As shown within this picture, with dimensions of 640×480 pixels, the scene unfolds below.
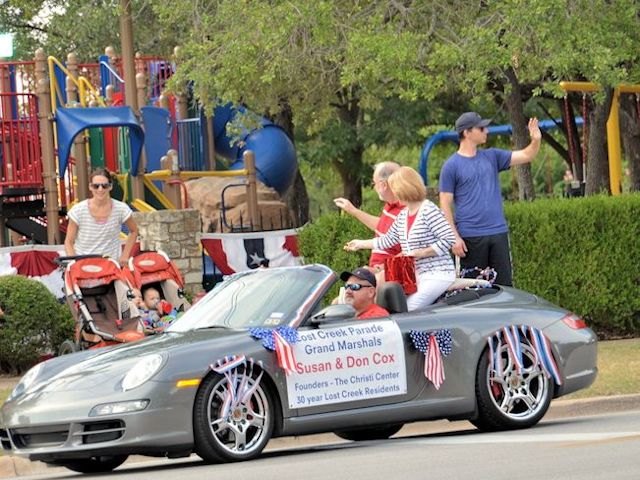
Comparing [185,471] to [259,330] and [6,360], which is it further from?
[6,360]

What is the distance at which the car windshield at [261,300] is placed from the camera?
9.97 m

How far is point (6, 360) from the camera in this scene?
16.8m

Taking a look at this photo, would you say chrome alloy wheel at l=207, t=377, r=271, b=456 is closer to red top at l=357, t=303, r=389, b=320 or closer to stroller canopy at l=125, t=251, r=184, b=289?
red top at l=357, t=303, r=389, b=320

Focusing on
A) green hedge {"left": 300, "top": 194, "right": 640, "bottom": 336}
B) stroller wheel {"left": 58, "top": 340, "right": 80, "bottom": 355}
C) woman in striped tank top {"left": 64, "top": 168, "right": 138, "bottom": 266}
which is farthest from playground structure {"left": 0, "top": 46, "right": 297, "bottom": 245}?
stroller wheel {"left": 58, "top": 340, "right": 80, "bottom": 355}

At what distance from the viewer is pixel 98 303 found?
49.6ft

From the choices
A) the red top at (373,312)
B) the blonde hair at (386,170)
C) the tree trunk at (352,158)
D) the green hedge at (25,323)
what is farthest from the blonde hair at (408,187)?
the tree trunk at (352,158)

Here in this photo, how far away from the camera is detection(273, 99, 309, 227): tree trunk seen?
112ft

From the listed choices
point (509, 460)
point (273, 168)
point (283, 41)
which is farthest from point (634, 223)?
point (273, 168)

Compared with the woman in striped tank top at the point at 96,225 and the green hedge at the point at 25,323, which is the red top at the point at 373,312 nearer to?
the woman in striped tank top at the point at 96,225

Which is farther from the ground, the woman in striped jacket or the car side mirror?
the woman in striped jacket

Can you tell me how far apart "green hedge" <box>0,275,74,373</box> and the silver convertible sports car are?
6498 millimetres

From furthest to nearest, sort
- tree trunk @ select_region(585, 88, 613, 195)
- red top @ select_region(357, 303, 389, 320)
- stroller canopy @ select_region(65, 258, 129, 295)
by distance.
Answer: tree trunk @ select_region(585, 88, 613, 195), stroller canopy @ select_region(65, 258, 129, 295), red top @ select_region(357, 303, 389, 320)

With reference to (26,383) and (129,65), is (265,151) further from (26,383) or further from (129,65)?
(26,383)

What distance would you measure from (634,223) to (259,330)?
9057mm
